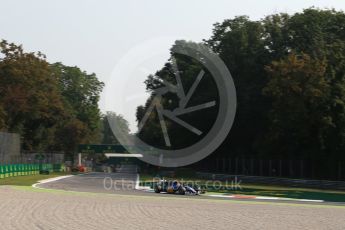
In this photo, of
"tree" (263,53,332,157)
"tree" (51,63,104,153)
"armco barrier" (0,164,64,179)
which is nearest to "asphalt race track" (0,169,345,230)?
"armco barrier" (0,164,64,179)

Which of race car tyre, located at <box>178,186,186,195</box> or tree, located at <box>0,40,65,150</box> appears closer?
race car tyre, located at <box>178,186,186,195</box>

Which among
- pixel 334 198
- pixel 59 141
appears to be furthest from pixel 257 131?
pixel 59 141

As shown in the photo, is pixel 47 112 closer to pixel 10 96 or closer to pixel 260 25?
pixel 10 96

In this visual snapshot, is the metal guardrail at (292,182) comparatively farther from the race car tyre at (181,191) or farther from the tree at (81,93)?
the tree at (81,93)

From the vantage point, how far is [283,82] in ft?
184

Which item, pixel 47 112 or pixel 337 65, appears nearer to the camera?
pixel 337 65

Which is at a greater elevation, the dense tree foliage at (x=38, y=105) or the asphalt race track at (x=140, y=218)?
the dense tree foliage at (x=38, y=105)

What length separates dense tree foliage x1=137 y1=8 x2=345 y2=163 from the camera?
182 ft

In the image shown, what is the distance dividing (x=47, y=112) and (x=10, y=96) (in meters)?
7.61

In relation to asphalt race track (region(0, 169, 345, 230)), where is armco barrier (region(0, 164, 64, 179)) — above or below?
above

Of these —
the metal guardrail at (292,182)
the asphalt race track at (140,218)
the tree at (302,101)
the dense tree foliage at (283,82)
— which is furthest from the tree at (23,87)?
the asphalt race track at (140,218)

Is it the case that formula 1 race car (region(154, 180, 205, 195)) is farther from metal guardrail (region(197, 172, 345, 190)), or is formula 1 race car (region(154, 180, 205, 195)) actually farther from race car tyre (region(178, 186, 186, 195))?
metal guardrail (region(197, 172, 345, 190))

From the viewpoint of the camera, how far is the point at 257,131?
72312 millimetres

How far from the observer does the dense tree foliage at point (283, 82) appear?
182ft
